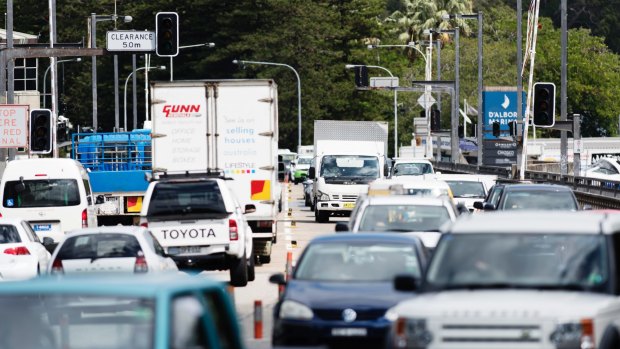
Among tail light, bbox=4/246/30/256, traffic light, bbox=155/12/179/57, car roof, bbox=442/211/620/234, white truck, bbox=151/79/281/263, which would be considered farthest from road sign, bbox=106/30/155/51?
car roof, bbox=442/211/620/234

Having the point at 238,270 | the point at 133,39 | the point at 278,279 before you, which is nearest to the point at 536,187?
the point at 238,270

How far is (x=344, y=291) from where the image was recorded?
1524 centimetres

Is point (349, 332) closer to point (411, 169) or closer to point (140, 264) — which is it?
point (140, 264)

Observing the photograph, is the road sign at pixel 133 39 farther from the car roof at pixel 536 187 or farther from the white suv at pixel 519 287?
the white suv at pixel 519 287

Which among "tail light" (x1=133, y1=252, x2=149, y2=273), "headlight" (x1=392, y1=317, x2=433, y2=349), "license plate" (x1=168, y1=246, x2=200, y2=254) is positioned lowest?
"license plate" (x1=168, y1=246, x2=200, y2=254)

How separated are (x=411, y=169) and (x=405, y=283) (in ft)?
117

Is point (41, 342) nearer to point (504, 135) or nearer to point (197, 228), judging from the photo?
point (197, 228)

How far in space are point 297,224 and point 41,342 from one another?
36042 mm

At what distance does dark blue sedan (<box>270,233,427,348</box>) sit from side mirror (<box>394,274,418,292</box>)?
2.25 m

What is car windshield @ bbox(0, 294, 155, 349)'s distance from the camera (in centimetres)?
802

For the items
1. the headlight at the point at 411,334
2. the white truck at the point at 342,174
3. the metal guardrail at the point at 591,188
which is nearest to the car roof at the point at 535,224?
the headlight at the point at 411,334

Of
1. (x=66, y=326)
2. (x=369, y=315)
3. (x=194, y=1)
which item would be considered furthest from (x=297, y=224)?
(x=194, y=1)

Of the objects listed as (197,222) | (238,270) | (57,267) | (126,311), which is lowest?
(238,270)

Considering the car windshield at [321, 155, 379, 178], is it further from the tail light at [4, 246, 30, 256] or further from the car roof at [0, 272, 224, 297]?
the car roof at [0, 272, 224, 297]
